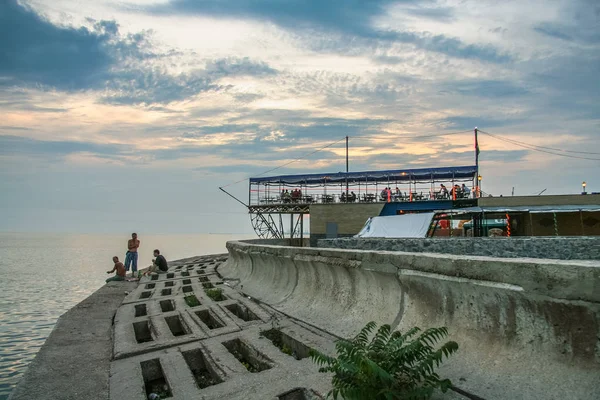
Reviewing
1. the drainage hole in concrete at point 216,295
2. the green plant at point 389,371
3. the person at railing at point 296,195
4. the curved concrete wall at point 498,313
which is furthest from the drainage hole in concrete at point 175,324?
the person at railing at point 296,195

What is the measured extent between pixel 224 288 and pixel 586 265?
27.6 ft

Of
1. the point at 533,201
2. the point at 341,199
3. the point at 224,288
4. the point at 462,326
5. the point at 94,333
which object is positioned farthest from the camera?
the point at 341,199

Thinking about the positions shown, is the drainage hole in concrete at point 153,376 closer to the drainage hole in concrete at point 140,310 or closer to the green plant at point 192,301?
the drainage hole in concrete at point 140,310

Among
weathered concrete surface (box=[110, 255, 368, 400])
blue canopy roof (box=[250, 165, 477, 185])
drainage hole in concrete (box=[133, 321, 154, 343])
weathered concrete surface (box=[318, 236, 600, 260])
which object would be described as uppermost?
blue canopy roof (box=[250, 165, 477, 185])

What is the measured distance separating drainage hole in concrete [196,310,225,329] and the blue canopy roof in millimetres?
28527

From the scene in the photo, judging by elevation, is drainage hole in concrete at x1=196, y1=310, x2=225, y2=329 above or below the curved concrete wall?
below

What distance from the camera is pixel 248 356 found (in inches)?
182

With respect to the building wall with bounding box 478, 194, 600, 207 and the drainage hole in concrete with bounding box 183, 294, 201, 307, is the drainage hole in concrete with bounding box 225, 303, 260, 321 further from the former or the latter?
the building wall with bounding box 478, 194, 600, 207

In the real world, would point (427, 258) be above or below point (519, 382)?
above

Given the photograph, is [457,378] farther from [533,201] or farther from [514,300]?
[533,201]

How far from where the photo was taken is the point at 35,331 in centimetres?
805

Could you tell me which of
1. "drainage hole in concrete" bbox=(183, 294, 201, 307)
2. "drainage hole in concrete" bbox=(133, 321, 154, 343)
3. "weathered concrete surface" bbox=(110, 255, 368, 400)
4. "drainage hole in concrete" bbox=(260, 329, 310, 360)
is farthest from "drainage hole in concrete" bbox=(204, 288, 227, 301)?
"drainage hole in concrete" bbox=(260, 329, 310, 360)

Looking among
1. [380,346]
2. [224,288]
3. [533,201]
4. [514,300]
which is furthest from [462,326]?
[533,201]

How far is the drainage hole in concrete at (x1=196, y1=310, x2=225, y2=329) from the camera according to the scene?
6211mm
